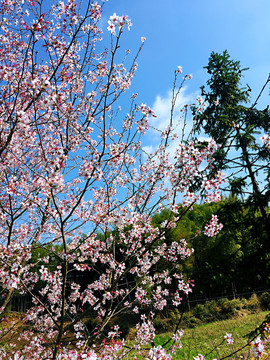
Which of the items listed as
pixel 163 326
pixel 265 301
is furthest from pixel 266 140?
pixel 163 326

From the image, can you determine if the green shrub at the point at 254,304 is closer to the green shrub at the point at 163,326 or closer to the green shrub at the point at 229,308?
the green shrub at the point at 229,308

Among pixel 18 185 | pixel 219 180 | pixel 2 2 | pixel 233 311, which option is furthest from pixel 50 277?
pixel 233 311

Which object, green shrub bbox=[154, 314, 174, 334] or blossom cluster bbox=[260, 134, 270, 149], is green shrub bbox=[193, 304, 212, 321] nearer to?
green shrub bbox=[154, 314, 174, 334]

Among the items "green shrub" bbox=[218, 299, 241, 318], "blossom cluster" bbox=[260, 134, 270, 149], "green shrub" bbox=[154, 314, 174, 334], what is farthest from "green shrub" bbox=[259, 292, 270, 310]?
"blossom cluster" bbox=[260, 134, 270, 149]

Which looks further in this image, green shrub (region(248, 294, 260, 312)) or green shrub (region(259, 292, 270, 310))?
green shrub (region(248, 294, 260, 312))

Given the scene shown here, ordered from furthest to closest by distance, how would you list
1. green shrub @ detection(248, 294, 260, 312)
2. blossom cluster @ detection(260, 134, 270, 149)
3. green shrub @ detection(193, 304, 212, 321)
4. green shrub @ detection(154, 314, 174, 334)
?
1. green shrub @ detection(154, 314, 174, 334)
2. green shrub @ detection(193, 304, 212, 321)
3. green shrub @ detection(248, 294, 260, 312)
4. blossom cluster @ detection(260, 134, 270, 149)

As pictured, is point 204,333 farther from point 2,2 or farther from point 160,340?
point 2,2

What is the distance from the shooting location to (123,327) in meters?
14.1

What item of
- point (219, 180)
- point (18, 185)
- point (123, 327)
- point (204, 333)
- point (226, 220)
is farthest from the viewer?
point (123, 327)

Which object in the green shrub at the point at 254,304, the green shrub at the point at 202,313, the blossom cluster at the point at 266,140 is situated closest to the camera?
the blossom cluster at the point at 266,140

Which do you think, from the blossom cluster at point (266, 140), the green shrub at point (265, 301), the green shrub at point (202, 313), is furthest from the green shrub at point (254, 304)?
the blossom cluster at point (266, 140)

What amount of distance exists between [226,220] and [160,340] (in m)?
5.95

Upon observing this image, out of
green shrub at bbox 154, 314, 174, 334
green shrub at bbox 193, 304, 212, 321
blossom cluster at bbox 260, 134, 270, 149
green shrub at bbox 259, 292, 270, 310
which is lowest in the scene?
green shrub at bbox 154, 314, 174, 334

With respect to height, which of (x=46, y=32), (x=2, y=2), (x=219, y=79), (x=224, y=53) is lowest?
(x=46, y=32)
